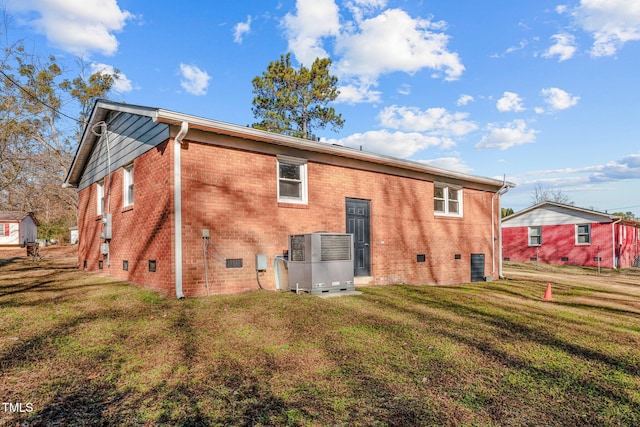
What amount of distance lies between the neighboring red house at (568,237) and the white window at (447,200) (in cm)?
1271

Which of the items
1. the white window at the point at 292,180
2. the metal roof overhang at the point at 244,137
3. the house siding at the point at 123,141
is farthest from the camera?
the white window at the point at 292,180

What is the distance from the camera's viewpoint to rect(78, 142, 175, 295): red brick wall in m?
7.26

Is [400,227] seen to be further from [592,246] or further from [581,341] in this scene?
[592,246]

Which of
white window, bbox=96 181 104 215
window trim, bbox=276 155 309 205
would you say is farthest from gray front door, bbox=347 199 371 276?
white window, bbox=96 181 104 215

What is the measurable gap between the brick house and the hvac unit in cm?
81

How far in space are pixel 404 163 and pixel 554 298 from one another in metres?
5.28

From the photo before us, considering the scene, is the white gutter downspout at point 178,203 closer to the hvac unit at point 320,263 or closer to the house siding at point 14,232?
the hvac unit at point 320,263

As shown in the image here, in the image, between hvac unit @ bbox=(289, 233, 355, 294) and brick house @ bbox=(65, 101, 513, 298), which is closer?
brick house @ bbox=(65, 101, 513, 298)

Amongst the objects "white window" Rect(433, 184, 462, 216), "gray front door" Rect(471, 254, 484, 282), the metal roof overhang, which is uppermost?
the metal roof overhang

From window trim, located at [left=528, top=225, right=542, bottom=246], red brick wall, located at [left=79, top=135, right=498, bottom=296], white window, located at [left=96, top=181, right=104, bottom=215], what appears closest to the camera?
red brick wall, located at [left=79, top=135, right=498, bottom=296]

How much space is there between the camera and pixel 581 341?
4.97 m

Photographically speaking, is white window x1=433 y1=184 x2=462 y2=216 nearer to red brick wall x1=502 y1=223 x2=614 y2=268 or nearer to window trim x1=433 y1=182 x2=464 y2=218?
window trim x1=433 y1=182 x2=464 y2=218

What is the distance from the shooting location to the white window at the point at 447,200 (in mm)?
13164

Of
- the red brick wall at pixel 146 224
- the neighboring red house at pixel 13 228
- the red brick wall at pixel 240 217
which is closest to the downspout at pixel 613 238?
the red brick wall at pixel 240 217
